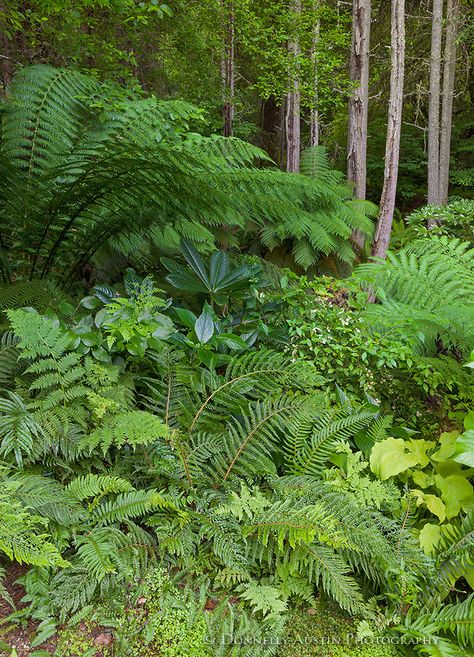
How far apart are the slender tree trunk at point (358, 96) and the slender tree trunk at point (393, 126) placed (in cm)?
28

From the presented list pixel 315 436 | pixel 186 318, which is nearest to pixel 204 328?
Result: pixel 186 318

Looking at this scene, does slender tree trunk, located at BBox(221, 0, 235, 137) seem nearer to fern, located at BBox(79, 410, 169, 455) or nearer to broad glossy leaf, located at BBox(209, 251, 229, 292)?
broad glossy leaf, located at BBox(209, 251, 229, 292)

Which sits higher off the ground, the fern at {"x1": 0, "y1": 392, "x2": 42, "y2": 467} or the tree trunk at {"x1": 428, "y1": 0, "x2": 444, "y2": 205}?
the tree trunk at {"x1": 428, "y1": 0, "x2": 444, "y2": 205}

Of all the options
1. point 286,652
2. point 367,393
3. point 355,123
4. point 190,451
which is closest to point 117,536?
point 190,451

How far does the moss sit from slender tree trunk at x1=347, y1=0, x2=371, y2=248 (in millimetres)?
3808

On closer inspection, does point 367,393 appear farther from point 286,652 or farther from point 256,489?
point 286,652

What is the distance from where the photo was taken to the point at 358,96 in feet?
15.9

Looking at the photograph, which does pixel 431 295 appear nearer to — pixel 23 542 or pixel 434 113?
pixel 23 542

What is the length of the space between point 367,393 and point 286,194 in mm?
1097

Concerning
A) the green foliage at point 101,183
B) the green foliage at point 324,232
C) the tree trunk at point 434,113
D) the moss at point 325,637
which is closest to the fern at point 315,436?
the moss at point 325,637

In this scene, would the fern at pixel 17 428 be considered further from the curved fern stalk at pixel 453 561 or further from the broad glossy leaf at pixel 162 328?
the curved fern stalk at pixel 453 561

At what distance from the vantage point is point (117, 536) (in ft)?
4.80

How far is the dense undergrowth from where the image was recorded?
1.37 meters

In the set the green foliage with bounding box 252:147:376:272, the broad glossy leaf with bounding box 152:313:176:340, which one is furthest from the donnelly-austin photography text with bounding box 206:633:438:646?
the green foliage with bounding box 252:147:376:272
